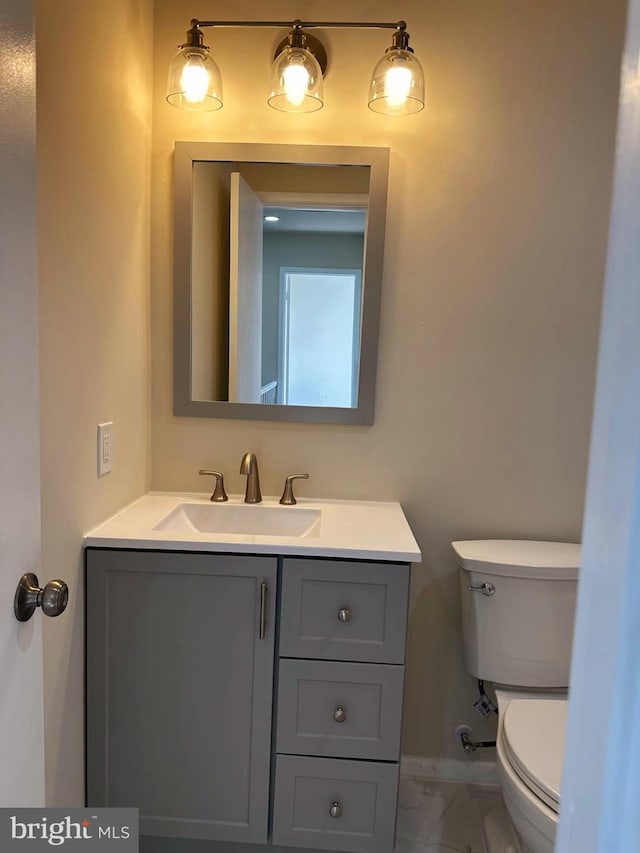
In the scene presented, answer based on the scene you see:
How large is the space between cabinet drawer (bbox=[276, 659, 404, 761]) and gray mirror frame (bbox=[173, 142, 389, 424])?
2.41 feet

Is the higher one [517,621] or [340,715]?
[517,621]

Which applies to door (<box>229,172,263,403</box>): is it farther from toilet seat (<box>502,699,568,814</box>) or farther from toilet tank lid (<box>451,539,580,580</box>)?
toilet seat (<box>502,699,568,814</box>)

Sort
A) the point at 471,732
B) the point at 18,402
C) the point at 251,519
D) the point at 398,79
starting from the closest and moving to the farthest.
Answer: the point at 18,402, the point at 398,79, the point at 251,519, the point at 471,732

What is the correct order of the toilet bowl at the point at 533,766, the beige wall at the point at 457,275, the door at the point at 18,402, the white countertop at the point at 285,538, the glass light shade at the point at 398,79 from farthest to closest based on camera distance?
the beige wall at the point at 457,275
the glass light shade at the point at 398,79
the white countertop at the point at 285,538
the toilet bowl at the point at 533,766
the door at the point at 18,402

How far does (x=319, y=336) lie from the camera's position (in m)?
1.82

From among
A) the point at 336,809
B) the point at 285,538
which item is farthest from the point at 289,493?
the point at 336,809

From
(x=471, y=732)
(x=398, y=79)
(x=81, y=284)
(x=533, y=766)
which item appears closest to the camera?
(x=533, y=766)

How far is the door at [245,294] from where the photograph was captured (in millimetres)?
1797

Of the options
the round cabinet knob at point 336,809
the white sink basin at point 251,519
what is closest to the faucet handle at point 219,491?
the white sink basin at point 251,519

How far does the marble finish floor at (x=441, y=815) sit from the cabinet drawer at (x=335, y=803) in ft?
0.87

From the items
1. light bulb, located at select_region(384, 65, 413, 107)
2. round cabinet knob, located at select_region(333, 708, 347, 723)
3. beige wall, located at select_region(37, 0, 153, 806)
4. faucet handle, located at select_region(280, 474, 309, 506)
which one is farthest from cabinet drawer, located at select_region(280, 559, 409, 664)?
light bulb, located at select_region(384, 65, 413, 107)

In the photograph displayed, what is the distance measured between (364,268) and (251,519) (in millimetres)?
827

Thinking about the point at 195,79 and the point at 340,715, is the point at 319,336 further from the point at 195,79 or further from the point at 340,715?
the point at 340,715

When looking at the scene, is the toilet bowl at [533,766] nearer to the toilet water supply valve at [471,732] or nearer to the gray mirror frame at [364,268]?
the toilet water supply valve at [471,732]
